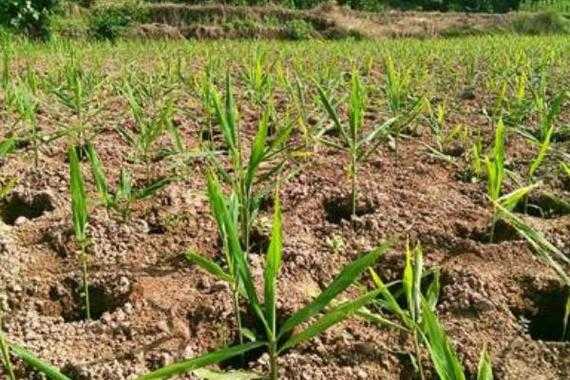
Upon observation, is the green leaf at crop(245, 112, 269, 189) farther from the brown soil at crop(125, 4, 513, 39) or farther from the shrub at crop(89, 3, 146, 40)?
the brown soil at crop(125, 4, 513, 39)

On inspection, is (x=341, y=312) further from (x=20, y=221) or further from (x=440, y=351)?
(x=20, y=221)

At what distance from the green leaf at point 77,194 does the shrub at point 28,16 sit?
891 cm

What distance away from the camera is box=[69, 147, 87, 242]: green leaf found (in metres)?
1.04

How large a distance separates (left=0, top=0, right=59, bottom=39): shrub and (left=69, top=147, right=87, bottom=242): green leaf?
351 inches

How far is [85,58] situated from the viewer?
5.31m

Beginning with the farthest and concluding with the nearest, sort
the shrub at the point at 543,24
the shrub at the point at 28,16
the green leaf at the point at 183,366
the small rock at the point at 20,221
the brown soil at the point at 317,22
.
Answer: the shrub at the point at 543,24
the brown soil at the point at 317,22
the shrub at the point at 28,16
the small rock at the point at 20,221
the green leaf at the point at 183,366

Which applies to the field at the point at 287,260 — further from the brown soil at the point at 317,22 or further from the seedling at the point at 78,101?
the brown soil at the point at 317,22

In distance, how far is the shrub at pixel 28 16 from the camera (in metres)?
9.07

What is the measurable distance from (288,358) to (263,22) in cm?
1369

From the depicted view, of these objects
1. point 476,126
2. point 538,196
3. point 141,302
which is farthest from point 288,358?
point 476,126

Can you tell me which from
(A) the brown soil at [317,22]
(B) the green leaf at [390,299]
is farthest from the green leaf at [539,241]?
(A) the brown soil at [317,22]

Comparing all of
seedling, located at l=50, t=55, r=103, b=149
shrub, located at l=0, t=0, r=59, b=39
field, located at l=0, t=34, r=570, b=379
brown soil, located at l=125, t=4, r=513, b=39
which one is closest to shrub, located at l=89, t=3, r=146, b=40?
brown soil, located at l=125, t=4, r=513, b=39

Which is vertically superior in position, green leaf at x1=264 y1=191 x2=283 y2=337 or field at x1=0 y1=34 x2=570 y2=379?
green leaf at x1=264 y1=191 x2=283 y2=337

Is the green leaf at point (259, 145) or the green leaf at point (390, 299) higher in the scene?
the green leaf at point (259, 145)
